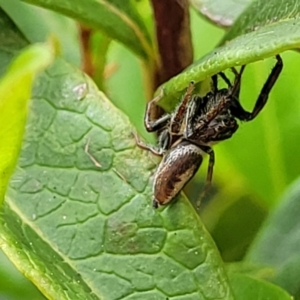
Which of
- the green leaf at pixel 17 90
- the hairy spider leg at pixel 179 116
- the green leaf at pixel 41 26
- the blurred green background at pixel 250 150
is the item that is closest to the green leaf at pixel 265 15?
the hairy spider leg at pixel 179 116

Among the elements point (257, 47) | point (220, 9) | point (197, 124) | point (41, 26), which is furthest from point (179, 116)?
point (41, 26)

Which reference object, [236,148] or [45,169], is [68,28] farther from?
[45,169]

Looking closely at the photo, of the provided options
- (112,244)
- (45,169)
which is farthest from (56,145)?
(112,244)

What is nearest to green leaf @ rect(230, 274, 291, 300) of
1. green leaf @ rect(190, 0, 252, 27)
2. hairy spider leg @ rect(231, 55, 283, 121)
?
hairy spider leg @ rect(231, 55, 283, 121)

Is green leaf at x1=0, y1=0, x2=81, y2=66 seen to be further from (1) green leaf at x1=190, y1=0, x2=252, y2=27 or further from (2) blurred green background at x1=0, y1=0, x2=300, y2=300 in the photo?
(1) green leaf at x1=190, y1=0, x2=252, y2=27

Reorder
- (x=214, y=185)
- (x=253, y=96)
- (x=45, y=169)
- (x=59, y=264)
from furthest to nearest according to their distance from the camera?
(x=214, y=185)
(x=253, y=96)
(x=45, y=169)
(x=59, y=264)

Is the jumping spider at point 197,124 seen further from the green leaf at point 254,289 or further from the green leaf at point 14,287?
the green leaf at point 14,287
